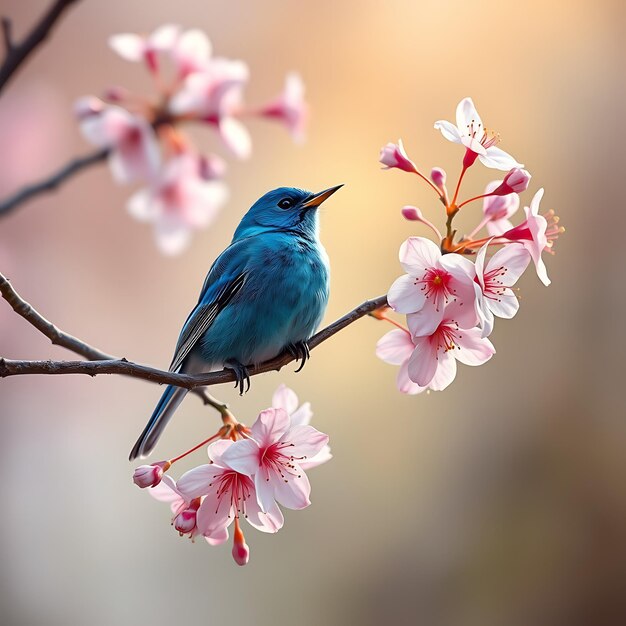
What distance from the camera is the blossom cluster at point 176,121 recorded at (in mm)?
2219

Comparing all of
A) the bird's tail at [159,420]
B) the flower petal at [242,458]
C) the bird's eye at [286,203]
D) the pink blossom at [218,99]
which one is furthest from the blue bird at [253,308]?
the flower petal at [242,458]

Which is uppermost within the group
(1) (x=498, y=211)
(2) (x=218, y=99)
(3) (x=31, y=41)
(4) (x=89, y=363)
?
(2) (x=218, y=99)

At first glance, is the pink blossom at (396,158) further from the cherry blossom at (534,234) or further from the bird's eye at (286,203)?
the bird's eye at (286,203)

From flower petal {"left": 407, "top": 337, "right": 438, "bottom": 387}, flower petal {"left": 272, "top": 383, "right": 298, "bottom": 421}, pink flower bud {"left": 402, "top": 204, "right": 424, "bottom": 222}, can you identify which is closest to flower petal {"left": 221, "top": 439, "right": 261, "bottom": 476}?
flower petal {"left": 272, "top": 383, "right": 298, "bottom": 421}

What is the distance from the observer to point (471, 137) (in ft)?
5.68

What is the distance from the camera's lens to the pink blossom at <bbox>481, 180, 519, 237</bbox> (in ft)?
6.40

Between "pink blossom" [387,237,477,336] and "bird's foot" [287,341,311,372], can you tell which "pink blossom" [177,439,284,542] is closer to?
"pink blossom" [387,237,477,336]

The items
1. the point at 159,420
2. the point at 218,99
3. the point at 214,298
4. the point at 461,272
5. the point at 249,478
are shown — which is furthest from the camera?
the point at 214,298

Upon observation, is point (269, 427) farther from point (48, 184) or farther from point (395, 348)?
point (48, 184)

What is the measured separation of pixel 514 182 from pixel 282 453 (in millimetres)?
748

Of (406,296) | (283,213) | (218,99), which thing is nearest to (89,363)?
(406,296)

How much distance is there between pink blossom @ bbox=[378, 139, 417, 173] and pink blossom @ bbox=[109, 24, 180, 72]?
851 millimetres

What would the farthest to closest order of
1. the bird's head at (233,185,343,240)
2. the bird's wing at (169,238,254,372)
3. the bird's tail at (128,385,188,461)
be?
the bird's head at (233,185,343,240) → the bird's wing at (169,238,254,372) → the bird's tail at (128,385,188,461)

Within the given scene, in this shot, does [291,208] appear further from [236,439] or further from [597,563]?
[597,563]
